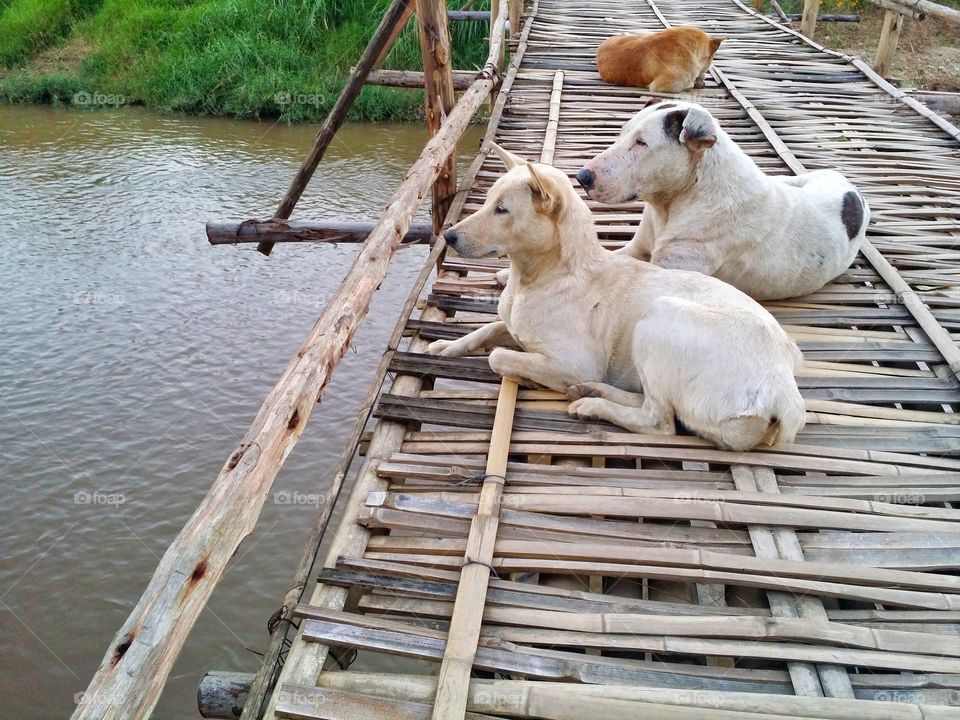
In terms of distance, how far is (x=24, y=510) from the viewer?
566cm

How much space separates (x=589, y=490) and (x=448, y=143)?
3378 mm

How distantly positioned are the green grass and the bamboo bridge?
12.4 meters

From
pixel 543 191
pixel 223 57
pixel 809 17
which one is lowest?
pixel 223 57

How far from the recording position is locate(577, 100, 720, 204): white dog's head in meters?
4.11

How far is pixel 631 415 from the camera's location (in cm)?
341

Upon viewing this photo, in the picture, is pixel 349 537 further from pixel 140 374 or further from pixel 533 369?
pixel 140 374

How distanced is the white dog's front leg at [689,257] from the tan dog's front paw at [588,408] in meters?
1.14

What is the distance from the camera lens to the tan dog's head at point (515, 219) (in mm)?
3533

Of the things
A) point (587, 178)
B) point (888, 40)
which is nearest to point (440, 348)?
point (587, 178)

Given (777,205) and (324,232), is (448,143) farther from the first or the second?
(777,205)

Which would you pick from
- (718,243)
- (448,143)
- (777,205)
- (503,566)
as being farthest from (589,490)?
(448,143)

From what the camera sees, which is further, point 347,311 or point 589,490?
point 347,311

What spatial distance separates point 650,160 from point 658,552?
229 cm

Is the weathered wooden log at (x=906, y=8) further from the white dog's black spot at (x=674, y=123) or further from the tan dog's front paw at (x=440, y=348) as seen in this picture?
the tan dog's front paw at (x=440, y=348)
